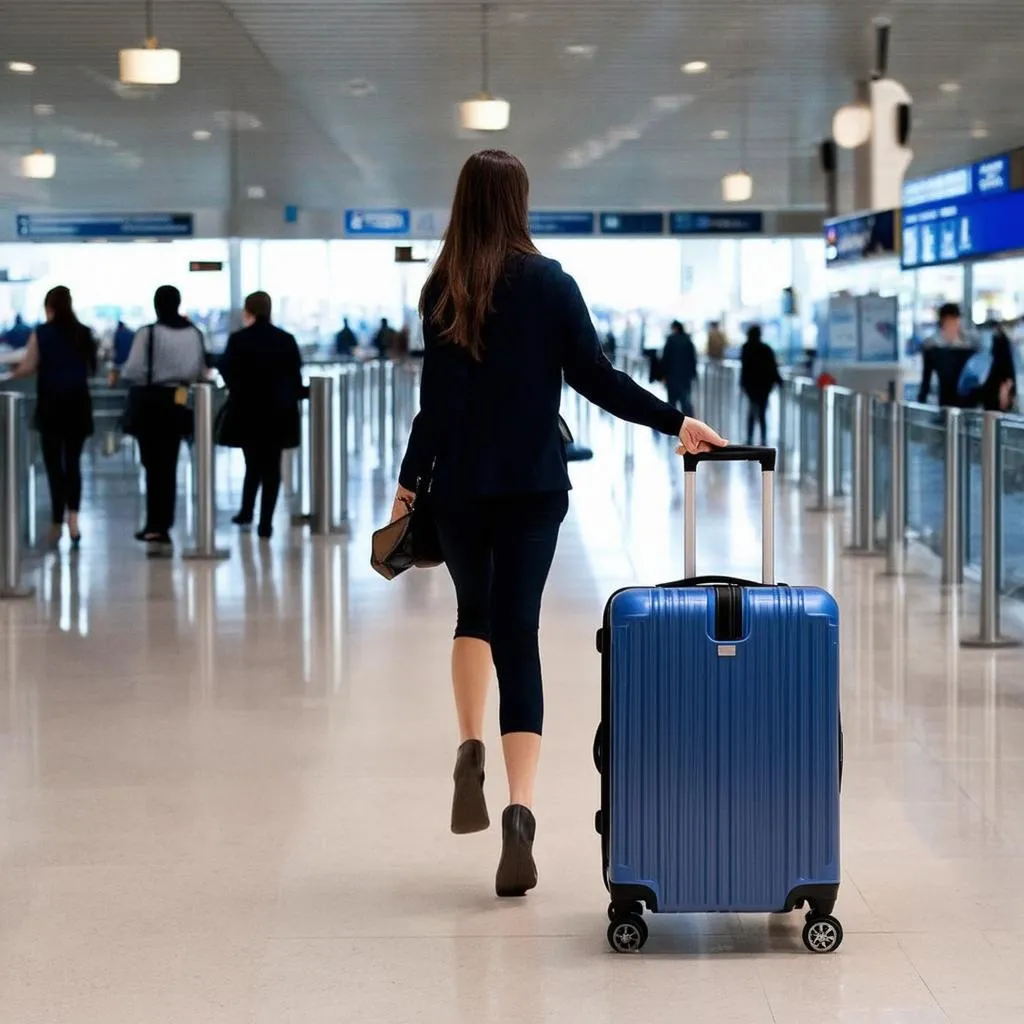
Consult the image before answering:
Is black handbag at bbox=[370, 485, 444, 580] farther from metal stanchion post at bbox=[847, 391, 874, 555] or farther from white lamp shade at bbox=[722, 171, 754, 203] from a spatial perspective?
white lamp shade at bbox=[722, 171, 754, 203]

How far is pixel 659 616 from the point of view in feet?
11.4

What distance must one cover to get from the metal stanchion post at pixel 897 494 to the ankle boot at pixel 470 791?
5.82m

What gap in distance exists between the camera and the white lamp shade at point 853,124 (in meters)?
16.5

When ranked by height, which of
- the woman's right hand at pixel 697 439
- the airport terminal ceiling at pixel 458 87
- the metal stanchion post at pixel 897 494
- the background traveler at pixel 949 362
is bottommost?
the metal stanchion post at pixel 897 494

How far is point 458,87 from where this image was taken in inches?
651

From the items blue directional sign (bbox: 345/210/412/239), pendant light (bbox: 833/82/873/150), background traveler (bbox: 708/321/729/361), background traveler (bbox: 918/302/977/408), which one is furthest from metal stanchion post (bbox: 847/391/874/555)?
blue directional sign (bbox: 345/210/412/239)

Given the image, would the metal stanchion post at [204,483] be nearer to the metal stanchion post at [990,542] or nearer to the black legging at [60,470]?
the black legging at [60,470]

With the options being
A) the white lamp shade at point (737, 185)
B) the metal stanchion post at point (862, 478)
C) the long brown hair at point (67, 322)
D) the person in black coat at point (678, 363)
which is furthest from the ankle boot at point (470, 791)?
the person in black coat at point (678, 363)

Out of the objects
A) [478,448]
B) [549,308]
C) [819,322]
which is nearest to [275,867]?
[478,448]

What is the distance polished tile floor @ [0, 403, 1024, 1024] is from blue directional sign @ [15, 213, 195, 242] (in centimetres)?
1969

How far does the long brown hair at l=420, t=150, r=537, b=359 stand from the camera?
3891mm

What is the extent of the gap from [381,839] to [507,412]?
4.03 feet

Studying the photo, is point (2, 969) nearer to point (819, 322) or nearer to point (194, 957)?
point (194, 957)

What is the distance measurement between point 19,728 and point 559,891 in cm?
248
